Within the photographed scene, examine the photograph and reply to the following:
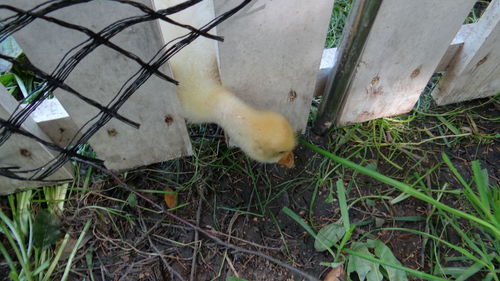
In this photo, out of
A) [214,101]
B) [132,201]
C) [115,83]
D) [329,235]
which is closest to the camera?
[115,83]

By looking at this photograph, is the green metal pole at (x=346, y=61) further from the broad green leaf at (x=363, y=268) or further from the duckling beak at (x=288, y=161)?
the broad green leaf at (x=363, y=268)

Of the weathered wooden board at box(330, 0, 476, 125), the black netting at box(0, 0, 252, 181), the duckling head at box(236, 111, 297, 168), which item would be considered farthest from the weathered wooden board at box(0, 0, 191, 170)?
the weathered wooden board at box(330, 0, 476, 125)

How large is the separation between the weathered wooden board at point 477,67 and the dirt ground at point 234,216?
0.21m

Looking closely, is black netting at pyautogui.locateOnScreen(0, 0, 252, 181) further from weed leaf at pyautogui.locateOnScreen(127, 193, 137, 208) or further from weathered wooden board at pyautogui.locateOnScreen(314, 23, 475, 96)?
weathered wooden board at pyautogui.locateOnScreen(314, 23, 475, 96)

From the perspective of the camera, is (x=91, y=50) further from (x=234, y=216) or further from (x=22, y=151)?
(x=234, y=216)

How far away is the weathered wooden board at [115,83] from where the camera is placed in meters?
0.83

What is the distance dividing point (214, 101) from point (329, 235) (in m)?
0.60

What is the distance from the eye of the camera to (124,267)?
125 cm

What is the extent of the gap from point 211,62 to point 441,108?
1063 mm

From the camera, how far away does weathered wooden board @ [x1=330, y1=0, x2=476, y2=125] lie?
105 cm

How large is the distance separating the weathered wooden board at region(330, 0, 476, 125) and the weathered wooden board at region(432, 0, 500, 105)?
0.17m

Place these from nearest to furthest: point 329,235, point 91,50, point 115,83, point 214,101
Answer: point 91,50 → point 115,83 → point 214,101 → point 329,235

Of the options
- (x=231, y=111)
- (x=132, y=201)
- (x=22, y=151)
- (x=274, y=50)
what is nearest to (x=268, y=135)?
(x=231, y=111)

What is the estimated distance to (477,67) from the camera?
4.52 ft
